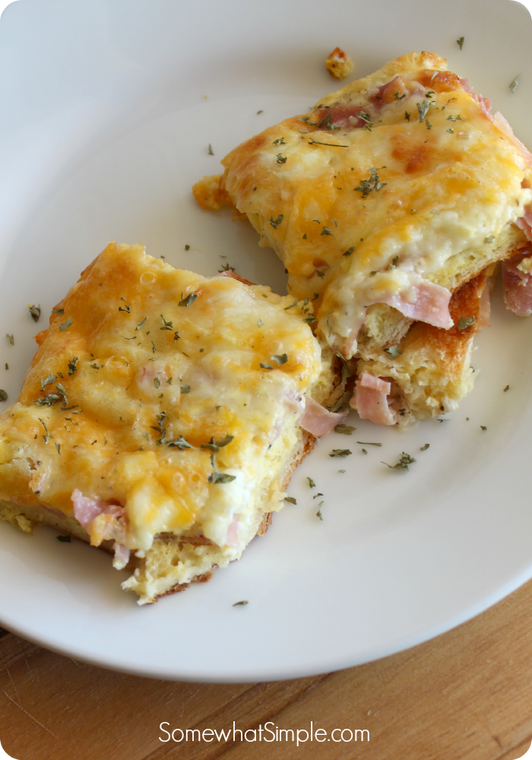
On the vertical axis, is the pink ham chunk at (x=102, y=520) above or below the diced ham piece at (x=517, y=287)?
below

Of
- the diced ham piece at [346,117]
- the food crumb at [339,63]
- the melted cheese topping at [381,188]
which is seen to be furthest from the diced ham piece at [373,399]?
the food crumb at [339,63]

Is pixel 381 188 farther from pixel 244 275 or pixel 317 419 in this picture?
pixel 317 419

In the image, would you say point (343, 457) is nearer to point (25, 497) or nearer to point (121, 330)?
point (121, 330)

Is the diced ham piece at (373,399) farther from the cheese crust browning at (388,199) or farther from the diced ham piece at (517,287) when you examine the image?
the diced ham piece at (517,287)

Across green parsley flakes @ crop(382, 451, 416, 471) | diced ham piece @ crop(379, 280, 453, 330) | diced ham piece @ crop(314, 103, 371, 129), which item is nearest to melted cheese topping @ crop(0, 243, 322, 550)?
diced ham piece @ crop(379, 280, 453, 330)

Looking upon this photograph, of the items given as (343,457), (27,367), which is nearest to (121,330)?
(27,367)

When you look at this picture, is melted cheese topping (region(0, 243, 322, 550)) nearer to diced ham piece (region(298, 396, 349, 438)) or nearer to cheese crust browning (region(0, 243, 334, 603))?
cheese crust browning (region(0, 243, 334, 603))
